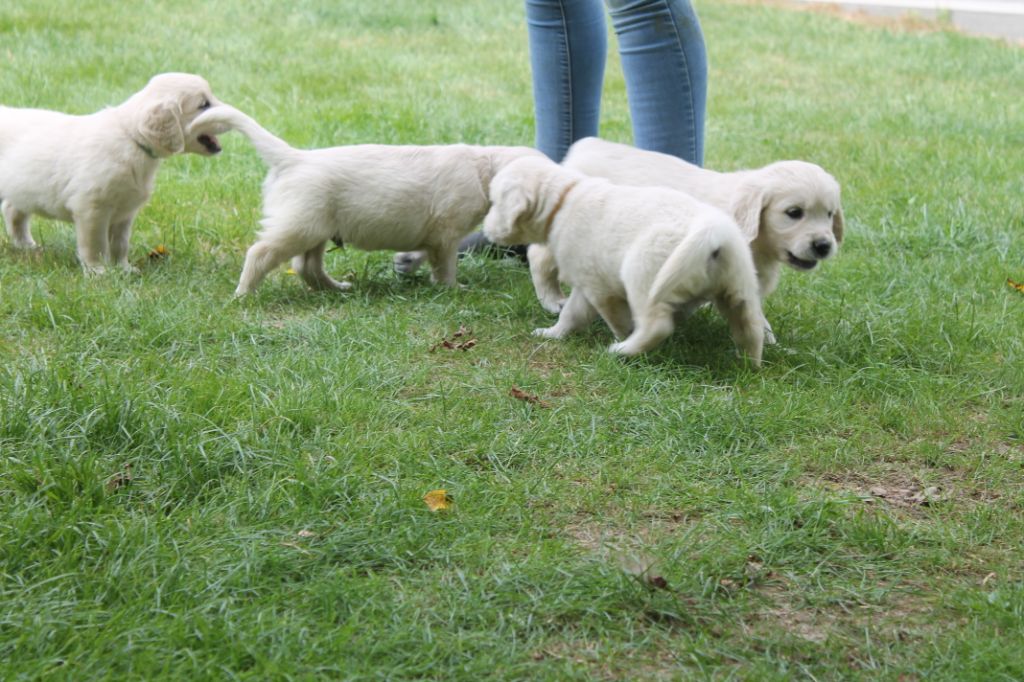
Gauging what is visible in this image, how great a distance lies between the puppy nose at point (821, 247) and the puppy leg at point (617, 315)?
25.7 inches

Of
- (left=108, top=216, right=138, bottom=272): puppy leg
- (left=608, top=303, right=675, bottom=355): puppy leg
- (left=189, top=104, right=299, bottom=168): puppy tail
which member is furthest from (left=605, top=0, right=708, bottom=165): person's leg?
(left=108, top=216, right=138, bottom=272): puppy leg

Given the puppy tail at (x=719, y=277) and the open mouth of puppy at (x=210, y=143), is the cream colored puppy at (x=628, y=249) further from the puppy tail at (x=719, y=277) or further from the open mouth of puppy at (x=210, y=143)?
the open mouth of puppy at (x=210, y=143)

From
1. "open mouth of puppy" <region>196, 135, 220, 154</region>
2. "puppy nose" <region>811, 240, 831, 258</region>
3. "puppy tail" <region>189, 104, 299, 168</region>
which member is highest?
"puppy tail" <region>189, 104, 299, 168</region>

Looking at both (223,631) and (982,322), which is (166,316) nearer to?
(223,631)

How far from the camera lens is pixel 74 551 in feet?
7.94

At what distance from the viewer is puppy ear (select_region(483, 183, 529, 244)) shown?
158 inches

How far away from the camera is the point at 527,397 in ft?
11.3

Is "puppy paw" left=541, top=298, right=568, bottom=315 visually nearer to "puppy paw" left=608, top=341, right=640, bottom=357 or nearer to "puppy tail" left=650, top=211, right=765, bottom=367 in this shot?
"puppy paw" left=608, top=341, right=640, bottom=357

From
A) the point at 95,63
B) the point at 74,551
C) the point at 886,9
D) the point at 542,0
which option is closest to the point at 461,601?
the point at 74,551

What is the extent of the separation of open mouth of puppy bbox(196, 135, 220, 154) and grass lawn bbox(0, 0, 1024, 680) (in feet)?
1.36

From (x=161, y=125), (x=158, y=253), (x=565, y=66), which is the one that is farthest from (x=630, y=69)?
(x=158, y=253)

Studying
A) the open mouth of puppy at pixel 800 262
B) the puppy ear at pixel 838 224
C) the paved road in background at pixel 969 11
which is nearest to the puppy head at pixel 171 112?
the open mouth of puppy at pixel 800 262

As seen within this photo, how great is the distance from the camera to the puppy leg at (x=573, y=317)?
4.08 metres

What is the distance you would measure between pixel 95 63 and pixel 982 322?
5922 millimetres
